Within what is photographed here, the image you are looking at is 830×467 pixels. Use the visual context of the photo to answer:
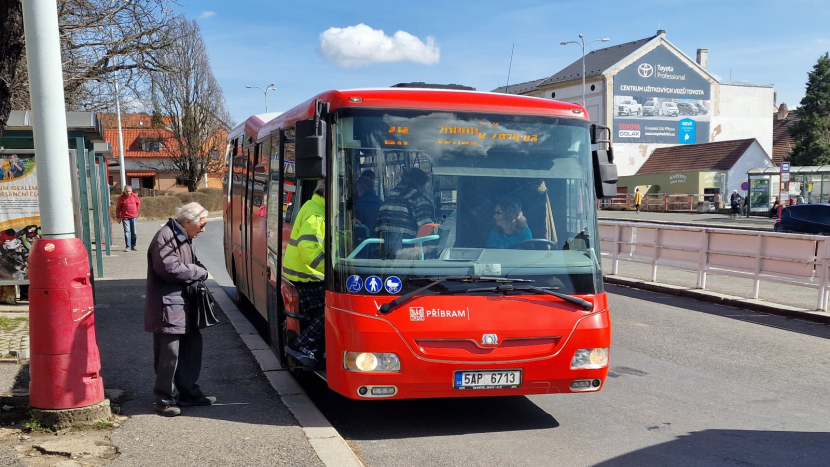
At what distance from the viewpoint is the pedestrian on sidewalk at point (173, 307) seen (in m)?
5.81

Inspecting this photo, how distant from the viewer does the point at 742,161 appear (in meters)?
56.4

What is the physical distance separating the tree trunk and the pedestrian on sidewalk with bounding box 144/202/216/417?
239 cm

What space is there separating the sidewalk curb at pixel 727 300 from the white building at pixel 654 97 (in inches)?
2217

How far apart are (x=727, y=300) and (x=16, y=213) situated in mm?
10958

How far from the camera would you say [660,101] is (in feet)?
235

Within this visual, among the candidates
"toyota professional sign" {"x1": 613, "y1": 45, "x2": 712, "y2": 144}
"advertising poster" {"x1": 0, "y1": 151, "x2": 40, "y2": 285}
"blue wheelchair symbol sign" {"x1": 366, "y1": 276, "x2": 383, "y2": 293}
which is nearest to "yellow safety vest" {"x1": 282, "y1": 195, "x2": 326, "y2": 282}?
"blue wheelchair symbol sign" {"x1": 366, "y1": 276, "x2": 383, "y2": 293}

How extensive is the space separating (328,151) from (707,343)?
585cm

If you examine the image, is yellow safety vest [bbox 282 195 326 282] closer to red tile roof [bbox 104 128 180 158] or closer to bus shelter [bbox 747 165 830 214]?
bus shelter [bbox 747 165 830 214]

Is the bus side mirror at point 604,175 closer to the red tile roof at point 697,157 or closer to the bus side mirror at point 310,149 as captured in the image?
the bus side mirror at point 310,149

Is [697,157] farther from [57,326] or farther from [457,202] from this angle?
[57,326]

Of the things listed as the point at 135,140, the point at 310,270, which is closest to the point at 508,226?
the point at 310,270

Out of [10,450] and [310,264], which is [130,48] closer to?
[310,264]

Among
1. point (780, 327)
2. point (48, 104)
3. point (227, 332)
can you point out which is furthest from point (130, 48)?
point (780, 327)

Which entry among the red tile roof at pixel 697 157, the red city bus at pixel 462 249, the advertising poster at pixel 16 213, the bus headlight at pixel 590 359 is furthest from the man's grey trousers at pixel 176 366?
the red tile roof at pixel 697 157
